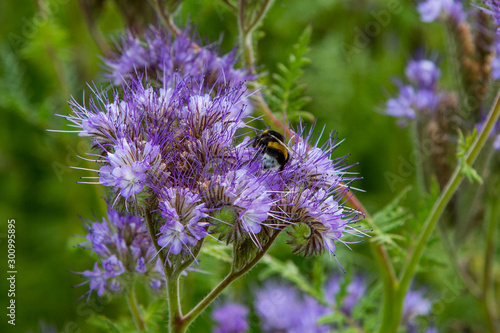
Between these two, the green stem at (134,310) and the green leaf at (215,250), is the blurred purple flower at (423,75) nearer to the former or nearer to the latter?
the green leaf at (215,250)

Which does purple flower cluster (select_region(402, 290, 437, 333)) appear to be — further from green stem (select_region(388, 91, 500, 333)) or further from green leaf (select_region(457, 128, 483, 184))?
green leaf (select_region(457, 128, 483, 184))

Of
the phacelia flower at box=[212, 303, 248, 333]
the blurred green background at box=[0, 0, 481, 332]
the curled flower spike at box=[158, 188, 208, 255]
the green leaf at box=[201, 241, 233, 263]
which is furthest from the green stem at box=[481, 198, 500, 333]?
the curled flower spike at box=[158, 188, 208, 255]

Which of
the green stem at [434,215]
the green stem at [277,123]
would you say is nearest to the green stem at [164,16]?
the green stem at [277,123]

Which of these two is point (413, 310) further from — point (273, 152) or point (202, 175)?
point (202, 175)

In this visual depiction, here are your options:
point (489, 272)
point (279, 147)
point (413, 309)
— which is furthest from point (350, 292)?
point (279, 147)

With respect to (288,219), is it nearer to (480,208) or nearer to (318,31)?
(480,208)
